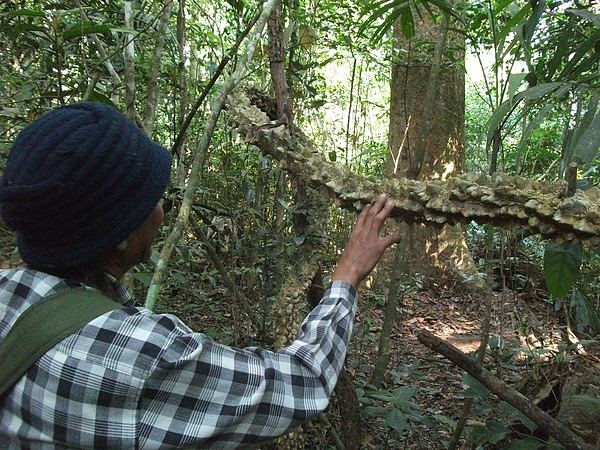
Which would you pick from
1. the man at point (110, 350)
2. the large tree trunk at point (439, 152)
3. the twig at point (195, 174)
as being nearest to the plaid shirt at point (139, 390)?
the man at point (110, 350)

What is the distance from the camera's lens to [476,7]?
2805 millimetres

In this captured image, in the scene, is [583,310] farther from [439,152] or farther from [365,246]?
[439,152]

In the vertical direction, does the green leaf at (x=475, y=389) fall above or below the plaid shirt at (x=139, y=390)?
below

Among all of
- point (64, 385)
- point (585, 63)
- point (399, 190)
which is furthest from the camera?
point (585, 63)

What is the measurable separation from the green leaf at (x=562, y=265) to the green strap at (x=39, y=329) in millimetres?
1345

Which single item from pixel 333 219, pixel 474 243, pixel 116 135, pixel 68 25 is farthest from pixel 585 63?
pixel 474 243

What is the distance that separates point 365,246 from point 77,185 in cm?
70

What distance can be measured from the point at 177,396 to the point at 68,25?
1.94 m

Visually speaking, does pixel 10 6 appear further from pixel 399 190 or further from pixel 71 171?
pixel 399 190

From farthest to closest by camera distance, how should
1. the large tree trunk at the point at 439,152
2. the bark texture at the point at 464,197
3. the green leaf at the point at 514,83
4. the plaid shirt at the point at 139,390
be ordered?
the large tree trunk at the point at 439,152, the green leaf at the point at 514,83, the bark texture at the point at 464,197, the plaid shirt at the point at 139,390

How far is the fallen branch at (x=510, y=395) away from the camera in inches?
58.9

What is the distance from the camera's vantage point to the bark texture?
1005mm

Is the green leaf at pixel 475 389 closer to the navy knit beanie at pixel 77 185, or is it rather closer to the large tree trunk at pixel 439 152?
the navy knit beanie at pixel 77 185

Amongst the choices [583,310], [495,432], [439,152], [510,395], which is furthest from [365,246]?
[439,152]
